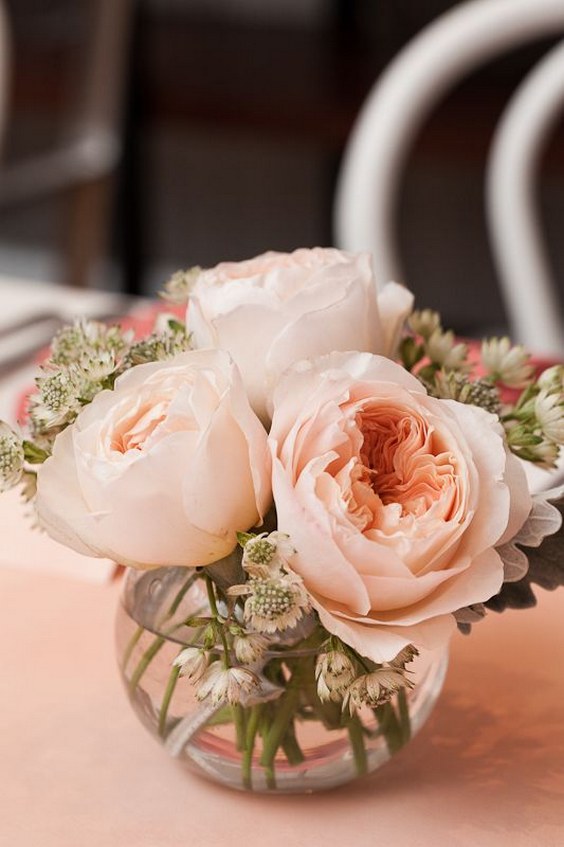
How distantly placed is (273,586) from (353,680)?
0.04 metres

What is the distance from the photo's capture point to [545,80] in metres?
1.18

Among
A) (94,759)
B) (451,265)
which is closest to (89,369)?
(94,759)

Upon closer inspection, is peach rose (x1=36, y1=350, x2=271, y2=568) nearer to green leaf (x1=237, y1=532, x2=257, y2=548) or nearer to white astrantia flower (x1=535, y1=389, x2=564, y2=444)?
green leaf (x1=237, y1=532, x2=257, y2=548)

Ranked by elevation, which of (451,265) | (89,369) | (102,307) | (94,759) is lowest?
(451,265)

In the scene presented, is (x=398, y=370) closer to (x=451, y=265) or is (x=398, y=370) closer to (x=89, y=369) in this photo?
(x=89, y=369)

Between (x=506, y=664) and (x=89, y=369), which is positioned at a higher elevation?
(x=89, y=369)

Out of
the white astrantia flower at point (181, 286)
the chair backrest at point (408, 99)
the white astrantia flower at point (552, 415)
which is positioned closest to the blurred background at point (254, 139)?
the chair backrest at point (408, 99)

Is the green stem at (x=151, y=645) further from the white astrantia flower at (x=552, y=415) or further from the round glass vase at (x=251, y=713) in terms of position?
the white astrantia flower at (x=552, y=415)

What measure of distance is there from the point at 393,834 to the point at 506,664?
5.2 inches

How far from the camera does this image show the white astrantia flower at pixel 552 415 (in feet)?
1.43

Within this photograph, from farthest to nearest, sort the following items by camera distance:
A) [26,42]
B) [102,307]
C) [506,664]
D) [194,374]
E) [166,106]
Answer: [166,106], [26,42], [102,307], [506,664], [194,374]

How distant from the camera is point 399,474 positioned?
40cm

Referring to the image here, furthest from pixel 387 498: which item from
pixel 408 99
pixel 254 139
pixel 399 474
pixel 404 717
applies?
pixel 254 139

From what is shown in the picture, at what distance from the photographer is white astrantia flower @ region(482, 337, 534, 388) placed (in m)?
0.50
